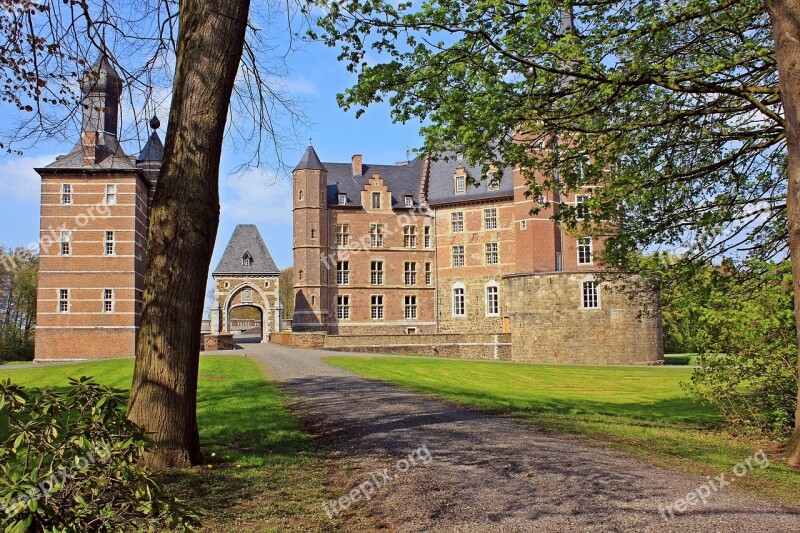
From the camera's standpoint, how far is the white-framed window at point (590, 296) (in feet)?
116

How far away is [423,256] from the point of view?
48375mm

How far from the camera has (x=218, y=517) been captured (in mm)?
4938

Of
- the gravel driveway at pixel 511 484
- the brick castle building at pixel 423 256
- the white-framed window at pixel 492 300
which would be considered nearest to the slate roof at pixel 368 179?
the brick castle building at pixel 423 256

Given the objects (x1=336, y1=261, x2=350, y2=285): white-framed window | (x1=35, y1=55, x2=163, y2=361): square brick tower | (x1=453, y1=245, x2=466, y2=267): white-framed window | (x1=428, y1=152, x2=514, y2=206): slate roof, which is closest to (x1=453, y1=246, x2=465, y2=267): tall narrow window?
(x1=453, y1=245, x2=466, y2=267): white-framed window

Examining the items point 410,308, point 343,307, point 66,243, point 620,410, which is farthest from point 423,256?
point 620,410

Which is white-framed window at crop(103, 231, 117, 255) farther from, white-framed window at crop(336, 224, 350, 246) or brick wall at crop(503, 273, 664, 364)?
brick wall at crop(503, 273, 664, 364)

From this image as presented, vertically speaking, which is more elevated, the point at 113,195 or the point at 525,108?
the point at 113,195

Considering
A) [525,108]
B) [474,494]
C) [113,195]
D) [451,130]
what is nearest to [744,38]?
[525,108]

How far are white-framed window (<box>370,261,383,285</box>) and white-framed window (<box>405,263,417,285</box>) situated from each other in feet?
6.58

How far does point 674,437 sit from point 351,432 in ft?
16.3

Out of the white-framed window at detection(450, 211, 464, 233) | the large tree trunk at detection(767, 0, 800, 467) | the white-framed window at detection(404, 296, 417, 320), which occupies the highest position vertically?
the white-framed window at detection(450, 211, 464, 233)

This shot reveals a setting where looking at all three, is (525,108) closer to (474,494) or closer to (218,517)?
(474,494)

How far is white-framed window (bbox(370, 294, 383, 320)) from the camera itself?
4703 centimetres

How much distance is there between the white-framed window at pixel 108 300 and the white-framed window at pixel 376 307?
17.9 m
